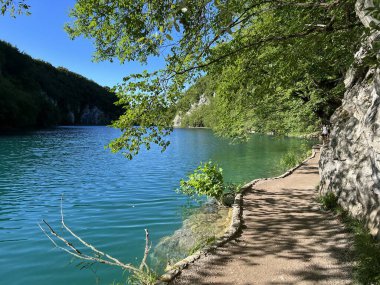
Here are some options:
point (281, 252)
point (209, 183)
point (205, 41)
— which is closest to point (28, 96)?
point (209, 183)

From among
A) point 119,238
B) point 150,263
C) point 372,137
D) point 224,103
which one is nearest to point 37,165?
point 224,103

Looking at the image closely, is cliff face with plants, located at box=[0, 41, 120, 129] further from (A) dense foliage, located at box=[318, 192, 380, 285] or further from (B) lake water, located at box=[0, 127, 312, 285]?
(A) dense foliage, located at box=[318, 192, 380, 285]

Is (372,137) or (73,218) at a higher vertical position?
(372,137)

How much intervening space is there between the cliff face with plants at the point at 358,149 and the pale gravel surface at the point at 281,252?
0.74 metres

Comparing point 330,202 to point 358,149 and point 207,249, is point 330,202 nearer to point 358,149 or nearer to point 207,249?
point 358,149

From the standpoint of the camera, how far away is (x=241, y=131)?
71.8 ft

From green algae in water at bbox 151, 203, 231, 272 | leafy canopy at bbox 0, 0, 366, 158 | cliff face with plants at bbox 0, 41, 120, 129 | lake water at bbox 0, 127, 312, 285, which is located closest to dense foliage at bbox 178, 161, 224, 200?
green algae in water at bbox 151, 203, 231, 272

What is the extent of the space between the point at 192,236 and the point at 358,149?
16.5ft

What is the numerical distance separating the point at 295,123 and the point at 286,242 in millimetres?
15163

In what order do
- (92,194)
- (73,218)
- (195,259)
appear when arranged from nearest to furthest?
(195,259) < (73,218) < (92,194)

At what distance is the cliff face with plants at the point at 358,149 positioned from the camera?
7133 millimetres

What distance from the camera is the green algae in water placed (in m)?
8.41

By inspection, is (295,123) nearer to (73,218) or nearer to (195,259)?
(73,218)

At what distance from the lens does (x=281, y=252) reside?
6922mm
